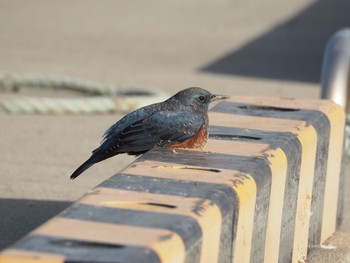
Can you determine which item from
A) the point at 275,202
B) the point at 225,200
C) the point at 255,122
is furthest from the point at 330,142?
the point at 225,200

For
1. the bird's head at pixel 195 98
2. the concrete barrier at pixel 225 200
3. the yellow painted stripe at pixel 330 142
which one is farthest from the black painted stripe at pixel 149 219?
the yellow painted stripe at pixel 330 142

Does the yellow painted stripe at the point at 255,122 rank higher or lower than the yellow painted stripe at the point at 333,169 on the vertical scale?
higher

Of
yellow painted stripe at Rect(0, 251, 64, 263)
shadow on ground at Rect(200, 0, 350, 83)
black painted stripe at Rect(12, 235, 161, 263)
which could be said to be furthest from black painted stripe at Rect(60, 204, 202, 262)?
shadow on ground at Rect(200, 0, 350, 83)

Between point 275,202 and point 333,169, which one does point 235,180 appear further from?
point 333,169

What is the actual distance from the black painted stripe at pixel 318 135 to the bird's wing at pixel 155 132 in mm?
686

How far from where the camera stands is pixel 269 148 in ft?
16.3

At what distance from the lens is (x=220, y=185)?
14.1 feet

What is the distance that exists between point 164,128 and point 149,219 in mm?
1330

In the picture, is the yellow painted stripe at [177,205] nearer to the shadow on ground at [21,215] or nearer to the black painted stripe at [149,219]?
the black painted stripe at [149,219]

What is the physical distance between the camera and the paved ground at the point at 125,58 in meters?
6.94

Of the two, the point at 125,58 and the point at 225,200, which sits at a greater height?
the point at 125,58

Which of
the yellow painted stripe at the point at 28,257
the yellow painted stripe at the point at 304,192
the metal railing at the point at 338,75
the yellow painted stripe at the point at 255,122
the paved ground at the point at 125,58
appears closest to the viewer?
the yellow painted stripe at the point at 28,257

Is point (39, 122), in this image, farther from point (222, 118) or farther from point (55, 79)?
point (222, 118)

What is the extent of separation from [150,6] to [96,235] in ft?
36.5
